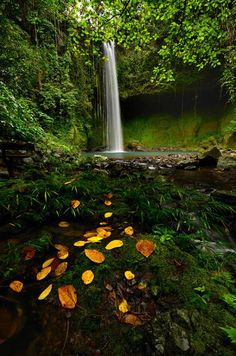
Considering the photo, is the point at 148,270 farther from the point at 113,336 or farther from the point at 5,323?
the point at 5,323

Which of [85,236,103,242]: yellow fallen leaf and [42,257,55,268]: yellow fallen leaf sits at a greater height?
[85,236,103,242]: yellow fallen leaf

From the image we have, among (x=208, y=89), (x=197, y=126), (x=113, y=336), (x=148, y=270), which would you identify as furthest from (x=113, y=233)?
(x=208, y=89)

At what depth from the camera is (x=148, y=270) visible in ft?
4.62

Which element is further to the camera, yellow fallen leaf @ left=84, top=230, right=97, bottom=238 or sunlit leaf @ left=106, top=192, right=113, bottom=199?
sunlit leaf @ left=106, top=192, right=113, bottom=199

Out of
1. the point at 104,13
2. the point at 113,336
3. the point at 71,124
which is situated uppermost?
the point at 104,13

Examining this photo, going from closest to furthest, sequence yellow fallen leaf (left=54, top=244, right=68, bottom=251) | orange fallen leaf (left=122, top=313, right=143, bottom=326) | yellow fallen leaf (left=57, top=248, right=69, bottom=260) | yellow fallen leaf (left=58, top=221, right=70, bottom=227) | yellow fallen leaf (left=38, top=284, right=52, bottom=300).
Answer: orange fallen leaf (left=122, top=313, right=143, bottom=326) → yellow fallen leaf (left=38, top=284, right=52, bottom=300) → yellow fallen leaf (left=57, top=248, right=69, bottom=260) → yellow fallen leaf (left=54, top=244, right=68, bottom=251) → yellow fallen leaf (left=58, top=221, right=70, bottom=227)

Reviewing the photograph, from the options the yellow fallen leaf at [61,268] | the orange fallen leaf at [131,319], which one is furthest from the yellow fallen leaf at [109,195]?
the orange fallen leaf at [131,319]

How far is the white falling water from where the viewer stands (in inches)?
846

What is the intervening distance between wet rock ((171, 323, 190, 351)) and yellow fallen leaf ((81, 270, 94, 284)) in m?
0.54

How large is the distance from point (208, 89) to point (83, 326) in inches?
980

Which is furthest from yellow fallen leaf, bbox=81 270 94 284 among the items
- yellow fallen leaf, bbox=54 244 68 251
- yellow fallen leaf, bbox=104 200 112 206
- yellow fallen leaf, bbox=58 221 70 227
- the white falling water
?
the white falling water

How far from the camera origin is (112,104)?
73.7ft

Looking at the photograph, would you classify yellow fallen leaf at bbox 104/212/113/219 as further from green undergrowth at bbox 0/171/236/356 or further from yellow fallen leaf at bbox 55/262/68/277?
yellow fallen leaf at bbox 55/262/68/277

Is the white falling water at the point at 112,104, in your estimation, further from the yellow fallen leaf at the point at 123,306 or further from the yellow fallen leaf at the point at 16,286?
→ the yellow fallen leaf at the point at 123,306
